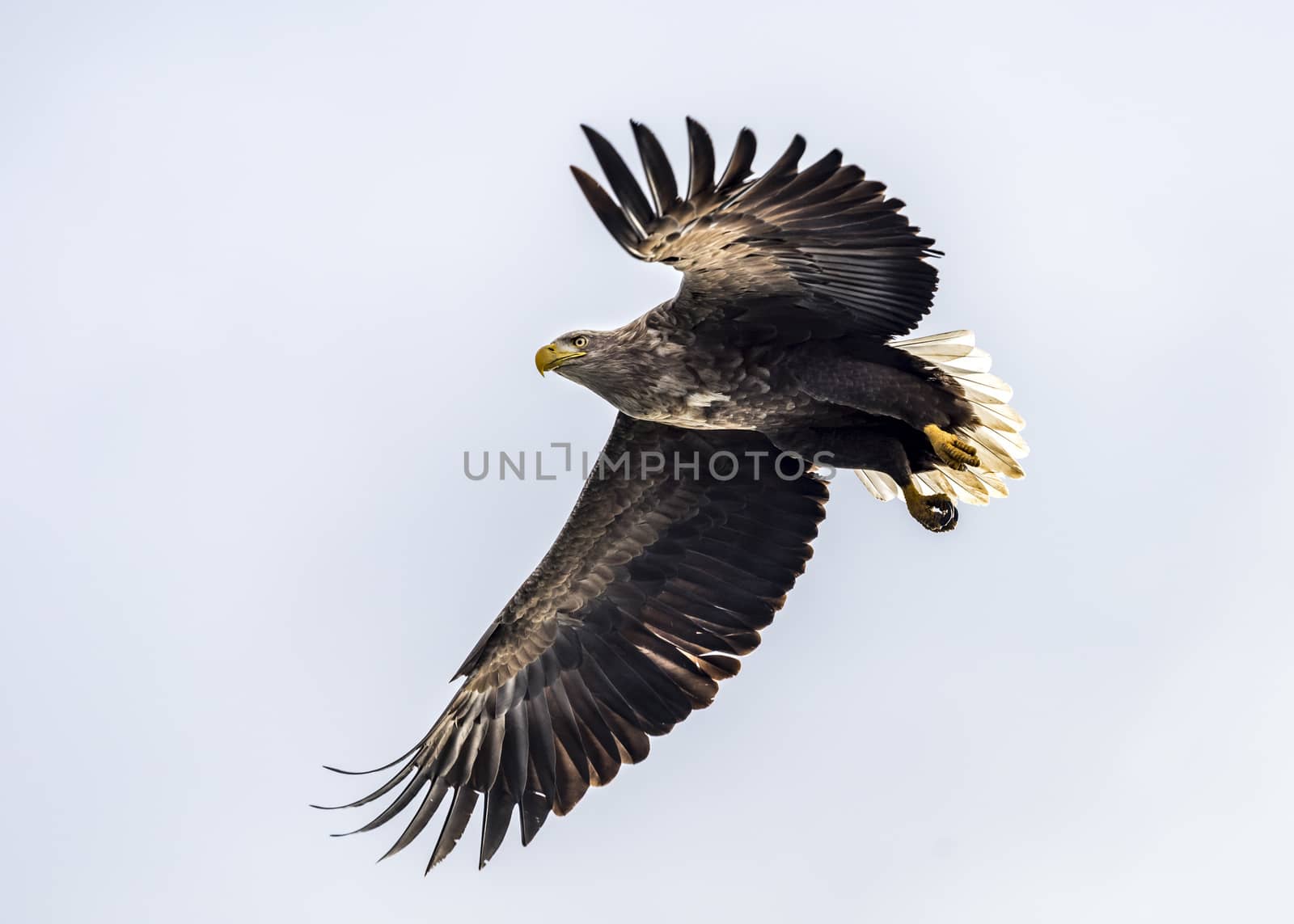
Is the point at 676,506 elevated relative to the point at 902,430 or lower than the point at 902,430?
lower

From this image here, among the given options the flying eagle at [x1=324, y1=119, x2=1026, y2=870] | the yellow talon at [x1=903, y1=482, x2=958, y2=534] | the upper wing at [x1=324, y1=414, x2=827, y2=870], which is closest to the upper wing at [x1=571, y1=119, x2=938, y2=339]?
the flying eagle at [x1=324, y1=119, x2=1026, y2=870]

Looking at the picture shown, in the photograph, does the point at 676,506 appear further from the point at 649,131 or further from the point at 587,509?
the point at 649,131

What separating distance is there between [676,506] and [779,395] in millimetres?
1341

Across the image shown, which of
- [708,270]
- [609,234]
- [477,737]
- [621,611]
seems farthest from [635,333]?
[477,737]

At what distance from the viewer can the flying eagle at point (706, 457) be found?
749 centimetres

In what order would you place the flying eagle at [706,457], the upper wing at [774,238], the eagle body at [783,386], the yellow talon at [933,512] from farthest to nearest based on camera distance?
the yellow talon at [933,512] → the eagle body at [783,386] → the flying eagle at [706,457] → the upper wing at [774,238]

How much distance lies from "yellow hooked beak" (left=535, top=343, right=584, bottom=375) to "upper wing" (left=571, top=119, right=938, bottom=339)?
67cm

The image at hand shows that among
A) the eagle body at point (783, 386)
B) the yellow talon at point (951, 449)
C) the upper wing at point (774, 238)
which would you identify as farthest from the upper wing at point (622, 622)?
the upper wing at point (774, 238)

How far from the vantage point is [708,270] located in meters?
7.77

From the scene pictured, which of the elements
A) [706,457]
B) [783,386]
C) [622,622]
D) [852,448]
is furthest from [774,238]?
[622,622]

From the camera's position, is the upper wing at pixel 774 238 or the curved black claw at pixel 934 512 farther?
the curved black claw at pixel 934 512

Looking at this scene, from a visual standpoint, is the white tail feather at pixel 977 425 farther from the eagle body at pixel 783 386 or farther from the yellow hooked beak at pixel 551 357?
the yellow hooked beak at pixel 551 357

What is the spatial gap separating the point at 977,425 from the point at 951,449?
51 cm

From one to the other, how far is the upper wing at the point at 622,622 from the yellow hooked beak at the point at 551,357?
0.88m
